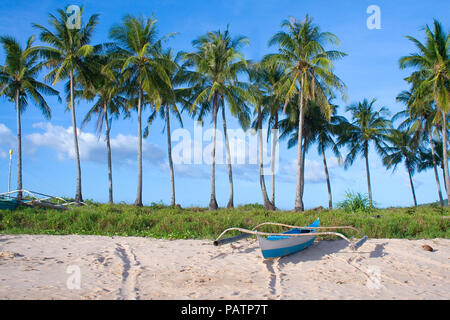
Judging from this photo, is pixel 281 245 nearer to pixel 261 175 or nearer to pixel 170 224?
pixel 170 224

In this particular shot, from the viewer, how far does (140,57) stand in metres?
22.5

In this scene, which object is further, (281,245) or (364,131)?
(364,131)

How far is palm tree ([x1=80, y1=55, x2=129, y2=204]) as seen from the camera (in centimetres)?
2449

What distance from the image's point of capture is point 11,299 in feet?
20.8

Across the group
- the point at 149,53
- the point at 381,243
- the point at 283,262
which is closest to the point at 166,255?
the point at 283,262

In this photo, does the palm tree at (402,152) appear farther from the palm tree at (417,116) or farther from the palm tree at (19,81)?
the palm tree at (19,81)

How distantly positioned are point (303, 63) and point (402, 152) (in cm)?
1864

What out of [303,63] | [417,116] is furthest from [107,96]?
→ [417,116]

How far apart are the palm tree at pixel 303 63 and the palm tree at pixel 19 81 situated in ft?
50.4

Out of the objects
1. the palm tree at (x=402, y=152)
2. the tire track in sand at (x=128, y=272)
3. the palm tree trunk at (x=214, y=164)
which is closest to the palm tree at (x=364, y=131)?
the palm tree at (x=402, y=152)

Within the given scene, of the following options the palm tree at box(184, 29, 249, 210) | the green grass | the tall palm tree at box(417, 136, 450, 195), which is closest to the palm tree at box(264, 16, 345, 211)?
the palm tree at box(184, 29, 249, 210)

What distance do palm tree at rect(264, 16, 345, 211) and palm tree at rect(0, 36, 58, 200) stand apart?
15.4 meters

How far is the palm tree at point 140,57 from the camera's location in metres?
22.6

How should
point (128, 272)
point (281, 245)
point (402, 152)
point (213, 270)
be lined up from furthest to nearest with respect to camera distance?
point (402, 152) → point (281, 245) → point (213, 270) → point (128, 272)
